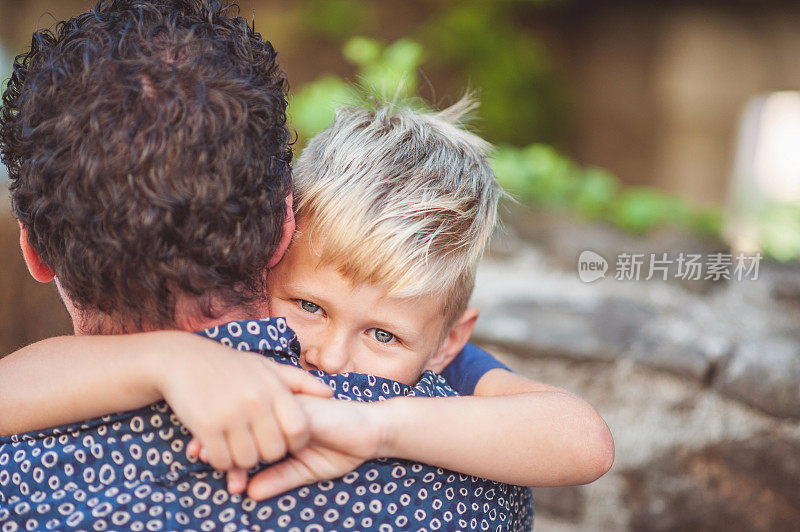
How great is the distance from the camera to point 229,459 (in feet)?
2.99

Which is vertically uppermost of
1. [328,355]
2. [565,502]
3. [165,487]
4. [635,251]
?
[635,251]

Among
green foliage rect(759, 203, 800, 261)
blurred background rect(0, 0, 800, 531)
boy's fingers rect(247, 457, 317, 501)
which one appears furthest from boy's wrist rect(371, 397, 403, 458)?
green foliage rect(759, 203, 800, 261)

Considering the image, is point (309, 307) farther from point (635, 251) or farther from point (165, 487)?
point (635, 251)

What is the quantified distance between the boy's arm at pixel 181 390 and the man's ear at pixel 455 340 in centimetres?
61

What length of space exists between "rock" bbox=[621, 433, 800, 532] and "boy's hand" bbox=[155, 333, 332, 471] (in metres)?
1.78

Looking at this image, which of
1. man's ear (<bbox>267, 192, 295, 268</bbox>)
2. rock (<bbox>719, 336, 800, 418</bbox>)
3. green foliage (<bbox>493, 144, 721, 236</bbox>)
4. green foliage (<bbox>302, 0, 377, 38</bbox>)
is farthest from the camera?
green foliage (<bbox>302, 0, 377, 38</bbox>)

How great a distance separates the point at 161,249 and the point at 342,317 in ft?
1.51

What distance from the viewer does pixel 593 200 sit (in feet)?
10.3

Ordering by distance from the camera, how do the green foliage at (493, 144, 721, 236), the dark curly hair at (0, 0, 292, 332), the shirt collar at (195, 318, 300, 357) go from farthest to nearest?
the green foliage at (493, 144, 721, 236) < the shirt collar at (195, 318, 300, 357) < the dark curly hair at (0, 0, 292, 332)

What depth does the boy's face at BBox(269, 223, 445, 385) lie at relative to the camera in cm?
131

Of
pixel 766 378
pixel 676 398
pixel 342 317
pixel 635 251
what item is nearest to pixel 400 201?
pixel 342 317

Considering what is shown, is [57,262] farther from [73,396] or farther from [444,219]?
[444,219]

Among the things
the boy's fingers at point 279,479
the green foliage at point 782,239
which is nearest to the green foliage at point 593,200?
the green foliage at point 782,239

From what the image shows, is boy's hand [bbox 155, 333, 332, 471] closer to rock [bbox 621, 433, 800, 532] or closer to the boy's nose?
the boy's nose
